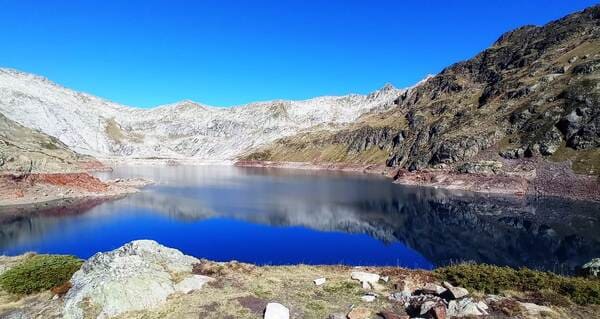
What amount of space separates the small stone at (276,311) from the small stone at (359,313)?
3.23 meters

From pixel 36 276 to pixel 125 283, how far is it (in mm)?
9019

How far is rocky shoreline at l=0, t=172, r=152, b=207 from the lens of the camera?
278 ft

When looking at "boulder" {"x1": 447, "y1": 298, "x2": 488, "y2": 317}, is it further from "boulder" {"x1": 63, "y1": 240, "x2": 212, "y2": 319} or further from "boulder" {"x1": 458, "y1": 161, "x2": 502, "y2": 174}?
"boulder" {"x1": 458, "y1": 161, "x2": 502, "y2": 174}

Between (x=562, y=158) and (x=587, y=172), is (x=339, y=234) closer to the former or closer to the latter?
(x=587, y=172)

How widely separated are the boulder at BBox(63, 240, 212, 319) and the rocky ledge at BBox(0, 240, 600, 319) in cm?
5

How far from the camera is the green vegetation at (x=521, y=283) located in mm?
24641

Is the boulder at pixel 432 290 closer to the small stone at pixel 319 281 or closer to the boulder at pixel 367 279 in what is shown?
the boulder at pixel 367 279

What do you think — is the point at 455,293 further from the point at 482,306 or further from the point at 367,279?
the point at 367,279

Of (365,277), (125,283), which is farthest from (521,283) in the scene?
(125,283)

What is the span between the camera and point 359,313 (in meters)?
21.9

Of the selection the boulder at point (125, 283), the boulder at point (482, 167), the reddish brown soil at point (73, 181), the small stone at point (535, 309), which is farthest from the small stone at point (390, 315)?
the boulder at point (482, 167)

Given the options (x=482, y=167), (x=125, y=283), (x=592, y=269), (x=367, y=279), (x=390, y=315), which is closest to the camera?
(x=390, y=315)

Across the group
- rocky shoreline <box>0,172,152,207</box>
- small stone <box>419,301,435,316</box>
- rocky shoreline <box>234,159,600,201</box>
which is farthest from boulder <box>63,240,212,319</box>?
rocky shoreline <box>234,159,600,201</box>

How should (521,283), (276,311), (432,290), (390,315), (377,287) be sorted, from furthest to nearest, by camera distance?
(377,287) < (521,283) < (432,290) < (276,311) < (390,315)
